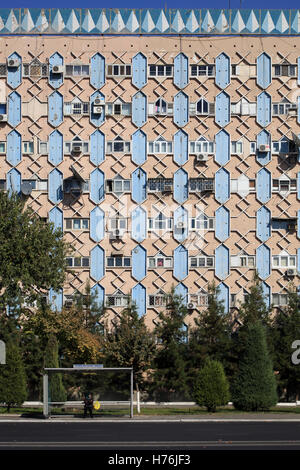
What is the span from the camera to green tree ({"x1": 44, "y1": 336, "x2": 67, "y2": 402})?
4950cm

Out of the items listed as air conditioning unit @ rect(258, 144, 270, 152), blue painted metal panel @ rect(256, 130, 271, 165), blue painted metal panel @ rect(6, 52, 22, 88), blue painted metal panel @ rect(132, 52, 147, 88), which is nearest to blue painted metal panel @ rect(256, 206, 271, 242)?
blue painted metal panel @ rect(256, 130, 271, 165)

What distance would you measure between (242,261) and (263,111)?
1250 cm

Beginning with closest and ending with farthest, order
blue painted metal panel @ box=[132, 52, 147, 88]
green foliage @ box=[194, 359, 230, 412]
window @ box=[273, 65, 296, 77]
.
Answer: green foliage @ box=[194, 359, 230, 412] → blue painted metal panel @ box=[132, 52, 147, 88] → window @ box=[273, 65, 296, 77]

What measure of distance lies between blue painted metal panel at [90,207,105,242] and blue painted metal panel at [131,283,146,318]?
497 cm

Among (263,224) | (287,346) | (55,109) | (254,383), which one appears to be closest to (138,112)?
(55,109)

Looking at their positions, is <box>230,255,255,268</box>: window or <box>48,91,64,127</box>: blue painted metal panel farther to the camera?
<box>48,91,64,127</box>: blue painted metal panel

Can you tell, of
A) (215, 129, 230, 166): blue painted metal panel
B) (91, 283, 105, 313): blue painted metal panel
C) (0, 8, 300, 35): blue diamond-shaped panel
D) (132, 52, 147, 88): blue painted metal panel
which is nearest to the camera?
(91, 283, 105, 313): blue painted metal panel

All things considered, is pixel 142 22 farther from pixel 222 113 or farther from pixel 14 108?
pixel 14 108

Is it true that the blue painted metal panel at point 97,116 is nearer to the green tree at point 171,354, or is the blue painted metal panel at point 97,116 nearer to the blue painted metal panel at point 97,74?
the blue painted metal panel at point 97,74

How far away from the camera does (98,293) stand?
6194 centimetres

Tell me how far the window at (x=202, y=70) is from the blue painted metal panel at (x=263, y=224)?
11945 mm

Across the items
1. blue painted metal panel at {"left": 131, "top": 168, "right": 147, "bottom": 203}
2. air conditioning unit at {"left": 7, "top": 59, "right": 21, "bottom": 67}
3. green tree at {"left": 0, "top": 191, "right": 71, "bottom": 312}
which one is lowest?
green tree at {"left": 0, "top": 191, "right": 71, "bottom": 312}

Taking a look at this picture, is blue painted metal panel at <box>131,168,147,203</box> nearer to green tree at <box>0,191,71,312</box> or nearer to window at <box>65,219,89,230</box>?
window at <box>65,219,89,230</box>

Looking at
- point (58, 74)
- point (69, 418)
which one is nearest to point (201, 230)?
point (58, 74)
